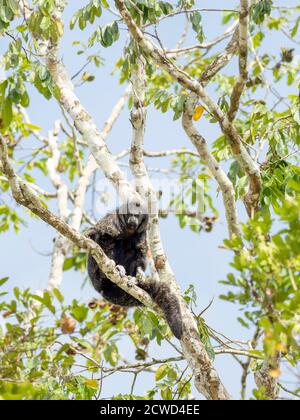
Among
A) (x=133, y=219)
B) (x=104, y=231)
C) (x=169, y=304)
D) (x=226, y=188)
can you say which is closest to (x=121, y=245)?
(x=104, y=231)

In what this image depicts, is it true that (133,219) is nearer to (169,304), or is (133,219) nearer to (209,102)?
(169,304)

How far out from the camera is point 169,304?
22.0ft

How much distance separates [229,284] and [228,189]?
2645 millimetres

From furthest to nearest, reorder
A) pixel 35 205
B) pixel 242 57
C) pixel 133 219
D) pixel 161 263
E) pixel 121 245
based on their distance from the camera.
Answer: pixel 121 245 → pixel 133 219 → pixel 161 263 → pixel 242 57 → pixel 35 205

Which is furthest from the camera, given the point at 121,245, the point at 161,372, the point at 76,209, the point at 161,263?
the point at 76,209

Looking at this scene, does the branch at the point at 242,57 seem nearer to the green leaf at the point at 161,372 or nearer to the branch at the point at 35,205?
the branch at the point at 35,205

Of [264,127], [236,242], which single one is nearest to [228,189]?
[264,127]

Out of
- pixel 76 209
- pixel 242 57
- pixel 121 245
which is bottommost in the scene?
pixel 121 245

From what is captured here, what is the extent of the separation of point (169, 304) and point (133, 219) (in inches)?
96.5

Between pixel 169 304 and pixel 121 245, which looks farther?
pixel 121 245

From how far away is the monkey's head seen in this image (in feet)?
28.6

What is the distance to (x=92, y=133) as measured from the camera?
7406 mm

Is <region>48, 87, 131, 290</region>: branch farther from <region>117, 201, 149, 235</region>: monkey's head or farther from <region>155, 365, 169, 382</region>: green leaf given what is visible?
<region>155, 365, 169, 382</region>: green leaf
